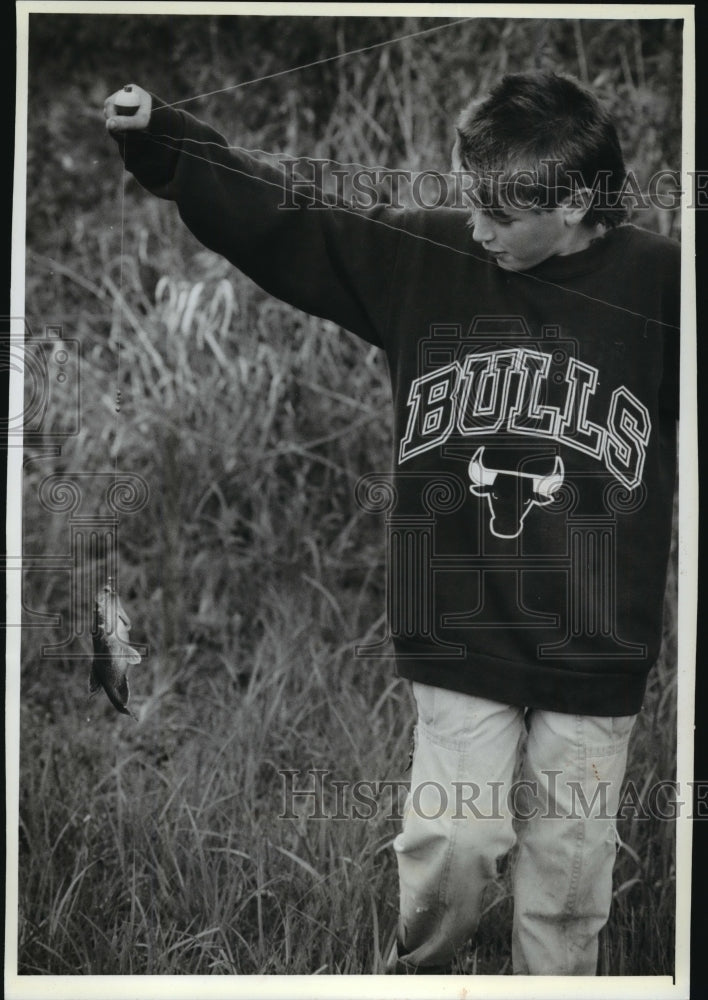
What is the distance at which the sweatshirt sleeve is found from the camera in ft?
7.00

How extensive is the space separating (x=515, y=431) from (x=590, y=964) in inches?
42.3

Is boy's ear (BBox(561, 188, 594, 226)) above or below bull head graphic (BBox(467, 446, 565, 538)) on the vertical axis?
above

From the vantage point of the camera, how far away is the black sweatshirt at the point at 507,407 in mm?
2178

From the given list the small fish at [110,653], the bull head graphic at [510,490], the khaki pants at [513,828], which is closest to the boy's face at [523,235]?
the bull head graphic at [510,490]

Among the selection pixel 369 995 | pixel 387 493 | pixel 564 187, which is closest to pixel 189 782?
pixel 369 995

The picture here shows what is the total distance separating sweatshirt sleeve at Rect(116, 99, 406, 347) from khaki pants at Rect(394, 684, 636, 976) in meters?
0.80

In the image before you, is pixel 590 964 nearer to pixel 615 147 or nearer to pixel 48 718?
pixel 48 718

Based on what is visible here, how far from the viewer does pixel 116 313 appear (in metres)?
2.83

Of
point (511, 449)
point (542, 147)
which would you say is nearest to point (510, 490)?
point (511, 449)

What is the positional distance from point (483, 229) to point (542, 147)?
199 millimetres

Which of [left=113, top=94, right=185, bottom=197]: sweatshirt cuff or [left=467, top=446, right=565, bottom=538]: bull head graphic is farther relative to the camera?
[left=467, top=446, right=565, bottom=538]: bull head graphic

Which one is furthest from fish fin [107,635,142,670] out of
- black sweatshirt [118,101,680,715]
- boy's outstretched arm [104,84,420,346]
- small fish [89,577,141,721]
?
boy's outstretched arm [104,84,420,346]

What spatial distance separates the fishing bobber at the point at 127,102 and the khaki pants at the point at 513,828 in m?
1.23

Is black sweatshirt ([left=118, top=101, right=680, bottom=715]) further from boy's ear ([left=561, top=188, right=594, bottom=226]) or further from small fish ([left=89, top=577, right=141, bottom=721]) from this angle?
small fish ([left=89, top=577, right=141, bottom=721])
